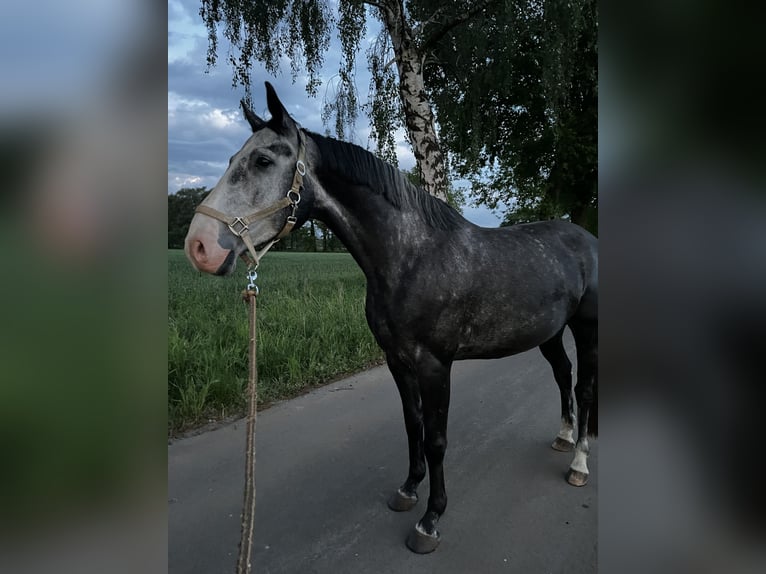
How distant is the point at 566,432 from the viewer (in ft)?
9.93

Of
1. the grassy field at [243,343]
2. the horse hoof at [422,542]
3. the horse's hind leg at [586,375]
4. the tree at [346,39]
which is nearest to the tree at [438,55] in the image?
the tree at [346,39]

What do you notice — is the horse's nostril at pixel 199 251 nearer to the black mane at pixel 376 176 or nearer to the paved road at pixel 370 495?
the black mane at pixel 376 176

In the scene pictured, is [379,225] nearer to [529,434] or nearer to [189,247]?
[189,247]

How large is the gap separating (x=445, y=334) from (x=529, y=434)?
1663mm

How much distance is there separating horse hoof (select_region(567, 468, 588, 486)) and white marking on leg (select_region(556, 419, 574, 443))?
0.43 metres

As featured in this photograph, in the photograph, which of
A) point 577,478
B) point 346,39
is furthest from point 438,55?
point 577,478

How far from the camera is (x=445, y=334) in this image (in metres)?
2.09

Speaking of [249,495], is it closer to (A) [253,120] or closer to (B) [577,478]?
(A) [253,120]

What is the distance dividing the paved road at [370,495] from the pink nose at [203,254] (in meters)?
1.38

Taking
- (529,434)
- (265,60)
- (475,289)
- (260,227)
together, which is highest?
(265,60)

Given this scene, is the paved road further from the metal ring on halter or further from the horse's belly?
the metal ring on halter

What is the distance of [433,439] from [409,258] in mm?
910

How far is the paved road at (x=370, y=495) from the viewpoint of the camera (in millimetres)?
1971
